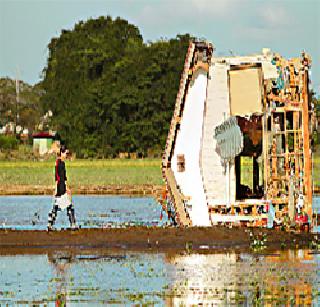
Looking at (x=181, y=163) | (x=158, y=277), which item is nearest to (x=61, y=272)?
(x=158, y=277)

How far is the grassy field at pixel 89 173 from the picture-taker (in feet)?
201

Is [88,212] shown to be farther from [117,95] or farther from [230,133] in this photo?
[117,95]

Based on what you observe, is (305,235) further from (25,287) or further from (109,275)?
(25,287)

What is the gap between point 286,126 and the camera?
27.3m

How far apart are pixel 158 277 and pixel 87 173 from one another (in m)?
50.5

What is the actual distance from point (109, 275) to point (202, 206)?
25.2 feet

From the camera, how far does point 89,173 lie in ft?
230

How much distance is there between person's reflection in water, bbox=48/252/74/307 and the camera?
17.5m

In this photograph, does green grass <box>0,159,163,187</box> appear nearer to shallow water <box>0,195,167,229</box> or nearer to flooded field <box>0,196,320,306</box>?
shallow water <box>0,195,167,229</box>

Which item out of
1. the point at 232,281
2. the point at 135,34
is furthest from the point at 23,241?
the point at 135,34

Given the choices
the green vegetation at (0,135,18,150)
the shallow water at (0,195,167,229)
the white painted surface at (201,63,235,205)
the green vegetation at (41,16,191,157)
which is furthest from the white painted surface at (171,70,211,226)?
the green vegetation at (0,135,18,150)

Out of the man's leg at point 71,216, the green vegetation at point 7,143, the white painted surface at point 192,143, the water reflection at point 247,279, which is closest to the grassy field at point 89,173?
the green vegetation at point 7,143

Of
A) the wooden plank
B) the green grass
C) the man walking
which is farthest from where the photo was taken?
the green grass

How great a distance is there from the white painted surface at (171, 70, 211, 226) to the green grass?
29837mm
